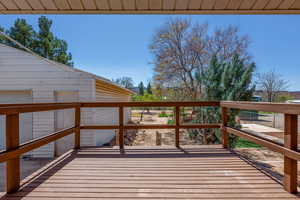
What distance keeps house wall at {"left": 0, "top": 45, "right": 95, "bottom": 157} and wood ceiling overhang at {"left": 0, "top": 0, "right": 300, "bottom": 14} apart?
370cm

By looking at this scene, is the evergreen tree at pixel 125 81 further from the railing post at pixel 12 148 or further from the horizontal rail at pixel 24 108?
the railing post at pixel 12 148

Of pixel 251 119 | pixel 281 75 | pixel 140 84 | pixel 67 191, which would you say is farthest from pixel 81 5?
pixel 140 84

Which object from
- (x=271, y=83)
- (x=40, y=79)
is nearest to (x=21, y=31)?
(x=40, y=79)

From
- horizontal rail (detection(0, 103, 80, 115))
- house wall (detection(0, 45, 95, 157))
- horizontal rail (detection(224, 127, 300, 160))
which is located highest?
house wall (detection(0, 45, 95, 157))

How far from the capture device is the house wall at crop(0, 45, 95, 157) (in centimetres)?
562

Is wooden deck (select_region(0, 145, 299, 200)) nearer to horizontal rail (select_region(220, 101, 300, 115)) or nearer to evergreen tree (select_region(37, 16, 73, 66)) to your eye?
horizontal rail (select_region(220, 101, 300, 115))

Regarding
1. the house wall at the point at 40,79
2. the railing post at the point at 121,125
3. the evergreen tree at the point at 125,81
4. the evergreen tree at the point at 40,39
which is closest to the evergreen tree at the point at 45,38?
the evergreen tree at the point at 40,39

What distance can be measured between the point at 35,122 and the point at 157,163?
5.02 m

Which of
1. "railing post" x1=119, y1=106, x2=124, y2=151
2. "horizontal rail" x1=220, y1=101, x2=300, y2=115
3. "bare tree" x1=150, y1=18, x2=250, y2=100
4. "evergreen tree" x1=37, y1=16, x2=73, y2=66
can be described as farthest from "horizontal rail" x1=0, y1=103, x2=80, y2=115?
"evergreen tree" x1=37, y1=16, x2=73, y2=66

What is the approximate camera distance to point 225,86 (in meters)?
5.74

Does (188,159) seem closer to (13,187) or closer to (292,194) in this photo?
(292,194)

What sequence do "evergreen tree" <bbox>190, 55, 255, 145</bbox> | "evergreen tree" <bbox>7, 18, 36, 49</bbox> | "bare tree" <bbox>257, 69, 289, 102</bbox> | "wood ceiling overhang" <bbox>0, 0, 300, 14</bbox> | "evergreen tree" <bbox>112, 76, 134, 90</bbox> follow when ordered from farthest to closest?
"evergreen tree" <bbox>112, 76, 134, 90</bbox>, "bare tree" <bbox>257, 69, 289, 102</bbox>, "evergreen tree" <bbox>7, 18, 36, 49</bbox>, "evergreen tree" <bbox>190, 55, 255, 145</bbox>, "wood ceiling overhang" <bbox>0, 0, 300, 14</bbox>

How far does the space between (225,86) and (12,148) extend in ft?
18.7

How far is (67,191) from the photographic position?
1.84 m
